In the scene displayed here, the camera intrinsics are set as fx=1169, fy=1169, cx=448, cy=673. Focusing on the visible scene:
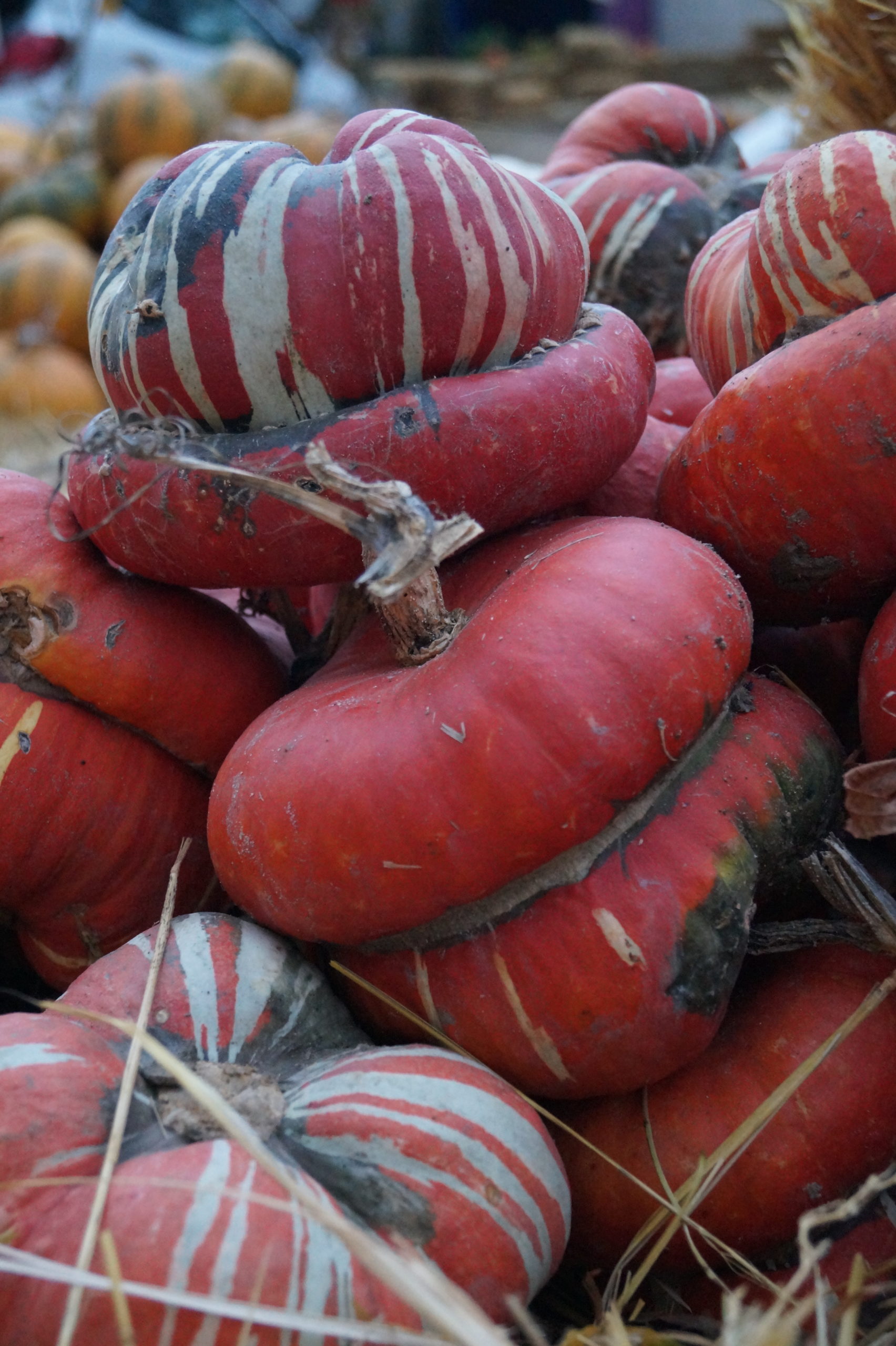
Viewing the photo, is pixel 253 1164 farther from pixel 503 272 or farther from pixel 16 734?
pixel 503 272

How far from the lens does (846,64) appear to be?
213cm

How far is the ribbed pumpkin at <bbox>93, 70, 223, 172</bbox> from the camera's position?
17.6ft

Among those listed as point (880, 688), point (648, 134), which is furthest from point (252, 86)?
point (880, 688)

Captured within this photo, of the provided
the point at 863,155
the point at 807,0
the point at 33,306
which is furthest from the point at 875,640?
the point at 33,306

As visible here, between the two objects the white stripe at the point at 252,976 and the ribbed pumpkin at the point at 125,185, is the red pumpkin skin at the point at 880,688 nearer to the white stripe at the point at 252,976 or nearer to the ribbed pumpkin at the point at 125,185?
the white stripe at the point at 252,976

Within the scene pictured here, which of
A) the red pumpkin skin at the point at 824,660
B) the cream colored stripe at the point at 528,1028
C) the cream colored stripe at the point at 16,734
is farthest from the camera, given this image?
the red pumpkin skin at the point at 824,660

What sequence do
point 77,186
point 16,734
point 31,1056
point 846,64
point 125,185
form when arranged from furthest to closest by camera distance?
point 77,186, point 125,185, point 846,64, point 16,734, point 31,1056

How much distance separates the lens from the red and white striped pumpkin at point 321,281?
100 cm

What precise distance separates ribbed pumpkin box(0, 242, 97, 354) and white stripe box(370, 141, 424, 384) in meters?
3.93

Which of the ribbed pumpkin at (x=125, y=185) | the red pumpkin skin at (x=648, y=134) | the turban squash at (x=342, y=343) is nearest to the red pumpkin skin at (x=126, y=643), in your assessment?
the turban squash at (x=342, y=343)

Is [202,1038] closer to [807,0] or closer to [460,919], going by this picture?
[460,919]

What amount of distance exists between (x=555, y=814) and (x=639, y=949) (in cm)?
13

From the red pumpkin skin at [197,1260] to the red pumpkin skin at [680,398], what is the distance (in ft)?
3.49

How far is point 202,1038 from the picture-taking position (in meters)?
0.98
